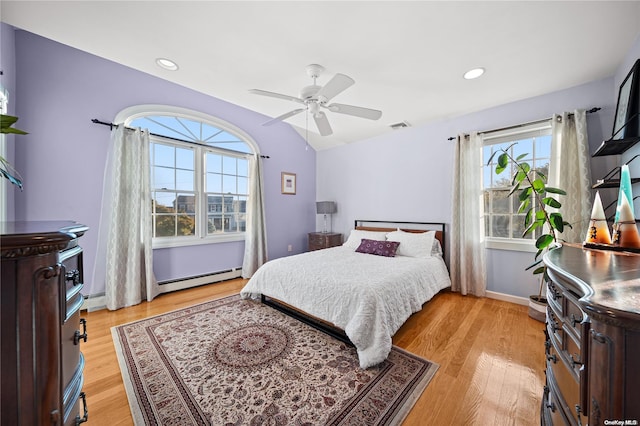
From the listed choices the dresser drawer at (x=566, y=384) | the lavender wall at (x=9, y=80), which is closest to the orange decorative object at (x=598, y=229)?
the dresser drawer at (x=566, y=384)

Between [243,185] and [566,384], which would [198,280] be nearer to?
[243,185]

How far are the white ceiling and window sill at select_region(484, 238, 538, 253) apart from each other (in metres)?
1.78

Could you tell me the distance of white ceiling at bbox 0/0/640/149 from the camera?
168 centimetres

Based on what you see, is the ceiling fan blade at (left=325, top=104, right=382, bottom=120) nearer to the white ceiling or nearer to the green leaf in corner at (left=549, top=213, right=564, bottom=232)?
the white ceiling

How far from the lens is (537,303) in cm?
253

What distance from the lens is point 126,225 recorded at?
2973 mm

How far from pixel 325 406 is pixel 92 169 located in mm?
3466

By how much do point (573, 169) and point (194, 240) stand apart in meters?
4.79

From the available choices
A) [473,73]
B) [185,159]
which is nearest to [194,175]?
[185,159]

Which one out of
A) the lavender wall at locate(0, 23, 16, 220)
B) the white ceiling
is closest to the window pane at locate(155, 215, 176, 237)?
the lavender wall at locate(0, 23, 16, 220)

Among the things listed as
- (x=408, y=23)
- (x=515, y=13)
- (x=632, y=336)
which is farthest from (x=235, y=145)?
(x=632, y=336)

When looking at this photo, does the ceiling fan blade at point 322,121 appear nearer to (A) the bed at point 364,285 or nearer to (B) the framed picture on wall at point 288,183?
(A) the bed at point 364,285

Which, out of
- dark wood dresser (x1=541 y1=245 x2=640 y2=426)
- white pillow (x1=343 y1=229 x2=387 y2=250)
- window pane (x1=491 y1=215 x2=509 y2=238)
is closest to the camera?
dark wood dresser (x1=541 y1=245 x2=640 y2=426)

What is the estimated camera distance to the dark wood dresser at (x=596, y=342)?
0.59 metres
